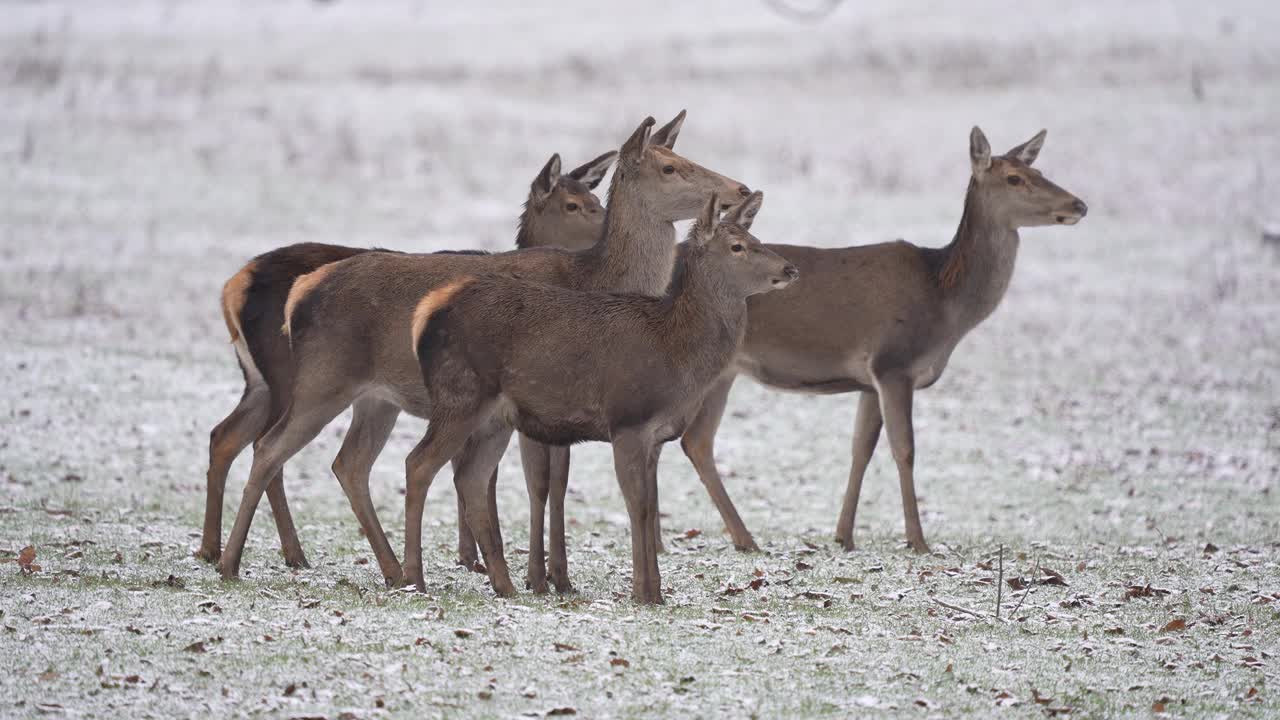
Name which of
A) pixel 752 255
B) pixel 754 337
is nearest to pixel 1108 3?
pixel 754 337

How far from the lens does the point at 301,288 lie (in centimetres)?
899

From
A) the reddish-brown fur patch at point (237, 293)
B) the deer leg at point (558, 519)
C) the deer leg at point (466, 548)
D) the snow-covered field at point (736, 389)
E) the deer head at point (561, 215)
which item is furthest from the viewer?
the deer head at point (561, 215)

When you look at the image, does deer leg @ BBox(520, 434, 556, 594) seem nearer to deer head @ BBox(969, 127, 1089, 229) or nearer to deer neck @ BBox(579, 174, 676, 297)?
deer neck @ BBox(579, 174, 676, 297)

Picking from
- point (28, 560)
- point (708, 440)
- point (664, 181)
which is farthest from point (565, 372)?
point (708, 440)

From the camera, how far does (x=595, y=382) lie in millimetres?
8344

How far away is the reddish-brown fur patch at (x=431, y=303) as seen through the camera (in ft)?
27.5

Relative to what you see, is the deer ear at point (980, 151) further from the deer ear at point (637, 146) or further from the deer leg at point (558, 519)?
the deer leg at point (558, 519)

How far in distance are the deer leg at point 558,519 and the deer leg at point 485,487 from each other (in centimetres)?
27

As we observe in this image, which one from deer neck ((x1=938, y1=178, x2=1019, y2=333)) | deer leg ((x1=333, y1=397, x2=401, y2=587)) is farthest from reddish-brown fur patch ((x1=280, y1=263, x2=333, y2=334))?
deer neck ((x1=938, y1=178, x2=1019, y2=333))

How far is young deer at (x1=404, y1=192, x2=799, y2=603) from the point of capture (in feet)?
27.2

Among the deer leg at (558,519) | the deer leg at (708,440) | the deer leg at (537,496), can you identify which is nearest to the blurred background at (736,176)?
the deer leg at (708,440)

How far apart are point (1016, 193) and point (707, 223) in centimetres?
385

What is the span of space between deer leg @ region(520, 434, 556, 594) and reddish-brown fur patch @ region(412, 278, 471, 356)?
0.96 m

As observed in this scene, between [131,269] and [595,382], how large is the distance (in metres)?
14.9
